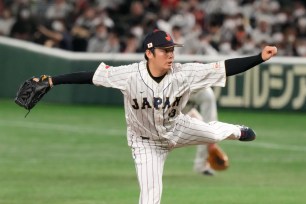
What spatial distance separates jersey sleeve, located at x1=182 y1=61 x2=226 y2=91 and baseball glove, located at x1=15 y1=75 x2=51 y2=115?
4.26 ft

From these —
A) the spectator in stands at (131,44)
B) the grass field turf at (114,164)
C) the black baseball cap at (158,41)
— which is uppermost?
the black baseball cap at (158,41)

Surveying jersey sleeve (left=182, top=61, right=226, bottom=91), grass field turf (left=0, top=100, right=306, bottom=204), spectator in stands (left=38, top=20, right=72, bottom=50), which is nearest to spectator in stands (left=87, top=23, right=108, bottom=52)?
spectator in stands (left=38, top=20, right=72, bottom=50)

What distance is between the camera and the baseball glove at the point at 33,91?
388 inches

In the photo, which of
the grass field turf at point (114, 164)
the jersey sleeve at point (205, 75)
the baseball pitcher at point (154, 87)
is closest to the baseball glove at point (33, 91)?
the baseball pitcher at point (154, 87)

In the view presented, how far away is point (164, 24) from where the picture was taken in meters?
25.3

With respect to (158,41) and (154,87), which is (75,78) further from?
(158,41)

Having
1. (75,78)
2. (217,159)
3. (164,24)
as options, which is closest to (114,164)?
(217,159)

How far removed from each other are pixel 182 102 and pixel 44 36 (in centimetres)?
1788

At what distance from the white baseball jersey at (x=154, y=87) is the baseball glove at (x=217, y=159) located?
372 centimetres

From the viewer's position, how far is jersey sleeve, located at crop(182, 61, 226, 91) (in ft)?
32.0

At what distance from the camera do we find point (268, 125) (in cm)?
2134

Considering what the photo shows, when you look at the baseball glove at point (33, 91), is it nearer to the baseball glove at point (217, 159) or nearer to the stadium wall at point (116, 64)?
the baseball glove at point (217, 159)

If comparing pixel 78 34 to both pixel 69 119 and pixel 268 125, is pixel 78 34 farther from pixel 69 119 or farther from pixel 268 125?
pixel 268 125

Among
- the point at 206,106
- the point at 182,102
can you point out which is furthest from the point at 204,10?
the point at 182,102
